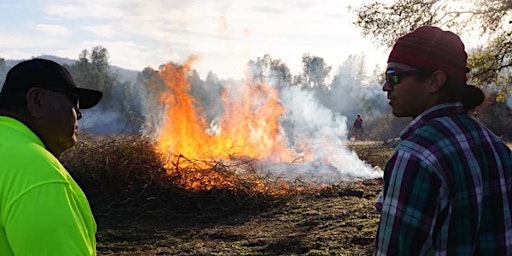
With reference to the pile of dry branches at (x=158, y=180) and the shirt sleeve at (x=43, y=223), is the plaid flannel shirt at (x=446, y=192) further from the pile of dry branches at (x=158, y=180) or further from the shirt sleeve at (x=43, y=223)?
the pile of dry branches at (x=158, y=180)

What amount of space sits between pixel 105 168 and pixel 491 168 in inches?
363

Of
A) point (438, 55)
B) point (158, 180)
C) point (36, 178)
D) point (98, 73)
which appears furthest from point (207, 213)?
point (98, 73)

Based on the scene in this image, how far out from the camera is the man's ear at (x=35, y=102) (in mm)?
1826

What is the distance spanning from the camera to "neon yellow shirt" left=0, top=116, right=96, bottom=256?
1.42 metres

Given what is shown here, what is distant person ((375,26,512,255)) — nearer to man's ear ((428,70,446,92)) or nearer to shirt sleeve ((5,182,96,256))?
man's ear ((428,70,446,92))

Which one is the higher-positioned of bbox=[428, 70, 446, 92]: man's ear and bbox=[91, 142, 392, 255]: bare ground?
bbox=[428, 70, 446, 92]: man's ear

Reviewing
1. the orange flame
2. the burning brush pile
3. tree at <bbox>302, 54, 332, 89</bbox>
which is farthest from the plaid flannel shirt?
tree at <bbox>302, 54, 332, 89</bbox>

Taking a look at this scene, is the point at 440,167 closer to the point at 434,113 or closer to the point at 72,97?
the point at 434,113

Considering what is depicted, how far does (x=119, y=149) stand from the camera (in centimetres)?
1060

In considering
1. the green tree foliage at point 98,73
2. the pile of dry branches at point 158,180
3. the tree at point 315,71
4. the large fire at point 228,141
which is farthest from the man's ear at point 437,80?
the tree at point 315,71

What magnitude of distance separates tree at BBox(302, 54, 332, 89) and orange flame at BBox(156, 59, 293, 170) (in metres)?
65.2

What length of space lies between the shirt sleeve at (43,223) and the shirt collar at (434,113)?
1392 mm

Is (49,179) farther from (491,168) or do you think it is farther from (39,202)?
(491,168)

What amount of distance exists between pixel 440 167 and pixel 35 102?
1563 millimetres
